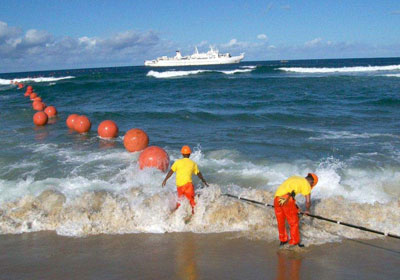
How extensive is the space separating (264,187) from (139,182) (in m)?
2.98

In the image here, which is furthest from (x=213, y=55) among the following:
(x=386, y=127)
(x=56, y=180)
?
(x=56, y=180)

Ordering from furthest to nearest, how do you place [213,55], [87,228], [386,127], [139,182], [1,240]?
[213,55] → [386,127] → [139,182] → [87,228] → [1,240]

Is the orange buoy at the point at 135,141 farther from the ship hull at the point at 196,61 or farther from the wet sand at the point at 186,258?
the ship hull at the point at 196,61

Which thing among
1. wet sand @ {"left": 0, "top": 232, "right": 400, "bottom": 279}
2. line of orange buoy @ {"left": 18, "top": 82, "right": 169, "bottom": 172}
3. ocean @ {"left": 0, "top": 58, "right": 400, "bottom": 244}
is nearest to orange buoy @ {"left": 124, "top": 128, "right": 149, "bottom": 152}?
line of orange buoy @ {"left": 18, "top": 82, "right": 169, "bottom": 172}

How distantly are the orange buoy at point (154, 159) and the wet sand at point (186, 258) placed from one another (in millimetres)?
2863

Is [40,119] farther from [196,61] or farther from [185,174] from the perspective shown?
[196,61]

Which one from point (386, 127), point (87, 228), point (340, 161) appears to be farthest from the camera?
point (386, 127)

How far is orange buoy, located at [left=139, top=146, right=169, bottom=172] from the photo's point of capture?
8852 mm

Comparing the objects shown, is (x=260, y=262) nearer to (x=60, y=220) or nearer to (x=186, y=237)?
(x=186, y=237)

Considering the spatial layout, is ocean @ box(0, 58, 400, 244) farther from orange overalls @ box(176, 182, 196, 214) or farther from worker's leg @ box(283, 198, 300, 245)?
worker's leg @ box(283, 198, 300, 245)

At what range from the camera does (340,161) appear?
34.1 feet

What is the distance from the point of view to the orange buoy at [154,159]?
885 centimetres

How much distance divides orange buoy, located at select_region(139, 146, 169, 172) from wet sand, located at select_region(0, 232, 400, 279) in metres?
2.86

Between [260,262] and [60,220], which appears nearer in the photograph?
[260,262]
